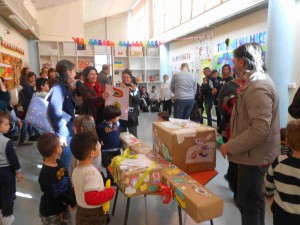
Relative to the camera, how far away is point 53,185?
1.50 m

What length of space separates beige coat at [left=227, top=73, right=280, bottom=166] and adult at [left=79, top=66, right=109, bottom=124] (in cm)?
166

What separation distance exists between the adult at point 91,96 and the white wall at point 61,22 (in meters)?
6.34

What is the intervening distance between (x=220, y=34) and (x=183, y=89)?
2.14 metres

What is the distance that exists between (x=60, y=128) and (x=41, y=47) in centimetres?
700

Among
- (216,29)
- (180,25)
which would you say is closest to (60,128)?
(216,29)

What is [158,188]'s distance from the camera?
1569 mm

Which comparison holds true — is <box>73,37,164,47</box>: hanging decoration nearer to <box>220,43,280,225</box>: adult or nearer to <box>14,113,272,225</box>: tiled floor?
<box>14,113,272,225</box>: tiled floor

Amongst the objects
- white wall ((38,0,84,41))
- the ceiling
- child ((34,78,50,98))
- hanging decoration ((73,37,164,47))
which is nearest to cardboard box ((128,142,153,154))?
child ((34,78,50,98))

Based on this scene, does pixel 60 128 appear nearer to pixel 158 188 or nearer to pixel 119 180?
pixel 119 180

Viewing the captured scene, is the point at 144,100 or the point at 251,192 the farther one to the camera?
the point at 144,100

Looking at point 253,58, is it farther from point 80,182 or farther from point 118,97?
point 118,97

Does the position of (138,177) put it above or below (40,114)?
below

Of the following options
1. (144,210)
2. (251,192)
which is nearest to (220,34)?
(144,210)

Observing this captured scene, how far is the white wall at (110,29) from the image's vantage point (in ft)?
35.7
